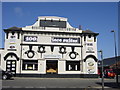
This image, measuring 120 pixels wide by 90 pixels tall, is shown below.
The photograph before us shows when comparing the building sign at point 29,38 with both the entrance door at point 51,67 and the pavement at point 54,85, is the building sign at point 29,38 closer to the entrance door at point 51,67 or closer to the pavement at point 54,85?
the entrance door at point 51,67

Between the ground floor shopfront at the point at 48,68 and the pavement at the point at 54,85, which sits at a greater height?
the ground floor shopfront at the point at 48,68

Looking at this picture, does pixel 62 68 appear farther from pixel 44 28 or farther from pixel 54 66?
pixel 44 28

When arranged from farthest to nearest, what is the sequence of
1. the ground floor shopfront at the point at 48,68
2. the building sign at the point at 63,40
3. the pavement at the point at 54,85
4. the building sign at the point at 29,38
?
the building sign at the point at 63,40, the building sign at the point at 29,38, the ground floor shopfront at the point at 48,68, the pavement at the point at 54,85

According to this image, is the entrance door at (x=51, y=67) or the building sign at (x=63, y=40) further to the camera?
the building sign at (x=63, y=40)

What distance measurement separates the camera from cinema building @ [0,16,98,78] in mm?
35250

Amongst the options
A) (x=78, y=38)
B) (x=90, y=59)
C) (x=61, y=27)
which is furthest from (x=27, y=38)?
(x=90, y=59)

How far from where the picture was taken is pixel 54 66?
36312mm

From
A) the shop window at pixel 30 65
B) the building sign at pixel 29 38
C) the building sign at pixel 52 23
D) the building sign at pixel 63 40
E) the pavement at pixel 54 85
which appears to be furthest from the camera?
the building sign at pixel 52 23

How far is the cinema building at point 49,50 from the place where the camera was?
35250 mm

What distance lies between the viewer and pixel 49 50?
36.1 meters

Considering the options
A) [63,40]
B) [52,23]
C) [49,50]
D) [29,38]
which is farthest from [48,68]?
[52,23]

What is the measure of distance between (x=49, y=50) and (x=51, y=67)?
9.39 feet

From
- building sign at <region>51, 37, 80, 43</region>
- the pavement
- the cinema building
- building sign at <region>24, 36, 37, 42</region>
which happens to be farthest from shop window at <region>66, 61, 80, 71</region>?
the pavement

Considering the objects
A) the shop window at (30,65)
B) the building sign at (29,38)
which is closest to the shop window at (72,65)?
the shop window at (30,65)
